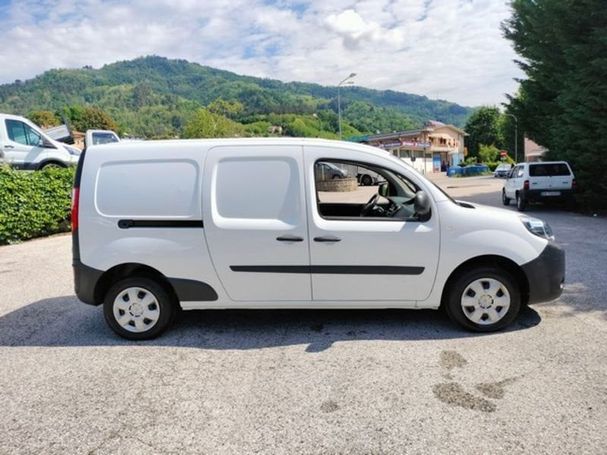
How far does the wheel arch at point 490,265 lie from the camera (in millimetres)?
4133

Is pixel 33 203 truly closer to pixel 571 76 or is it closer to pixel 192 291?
pixel 192 291

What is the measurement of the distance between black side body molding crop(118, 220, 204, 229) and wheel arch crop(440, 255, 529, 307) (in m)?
2.36

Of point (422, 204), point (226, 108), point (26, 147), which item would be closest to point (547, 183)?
point (422, 204)

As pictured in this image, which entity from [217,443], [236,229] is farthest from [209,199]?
[217,443]

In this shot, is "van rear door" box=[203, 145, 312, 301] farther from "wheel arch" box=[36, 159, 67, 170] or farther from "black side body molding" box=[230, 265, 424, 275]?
"wheel arch" box=[36, 159, 67, 170]

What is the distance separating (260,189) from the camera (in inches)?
159

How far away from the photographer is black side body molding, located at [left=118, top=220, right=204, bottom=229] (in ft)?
13.4

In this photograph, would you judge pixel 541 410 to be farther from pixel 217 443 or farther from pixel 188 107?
pixel 188 107

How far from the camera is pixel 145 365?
3744 millimetres

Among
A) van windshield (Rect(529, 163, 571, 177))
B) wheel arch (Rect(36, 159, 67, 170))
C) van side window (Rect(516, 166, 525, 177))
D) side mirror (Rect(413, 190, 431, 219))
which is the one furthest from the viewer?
van side window (Rect(516, 166, 525, 177))

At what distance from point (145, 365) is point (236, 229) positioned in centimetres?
139

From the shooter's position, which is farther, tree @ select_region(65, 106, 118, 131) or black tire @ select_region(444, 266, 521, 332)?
tree @ select_region(65, 106, 118, 131)

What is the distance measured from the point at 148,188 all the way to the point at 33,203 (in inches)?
312

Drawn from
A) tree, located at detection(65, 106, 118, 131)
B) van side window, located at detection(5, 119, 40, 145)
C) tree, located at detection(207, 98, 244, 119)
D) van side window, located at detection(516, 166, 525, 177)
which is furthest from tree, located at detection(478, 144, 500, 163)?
tree, located at detection(207, 98, 244, 119)
